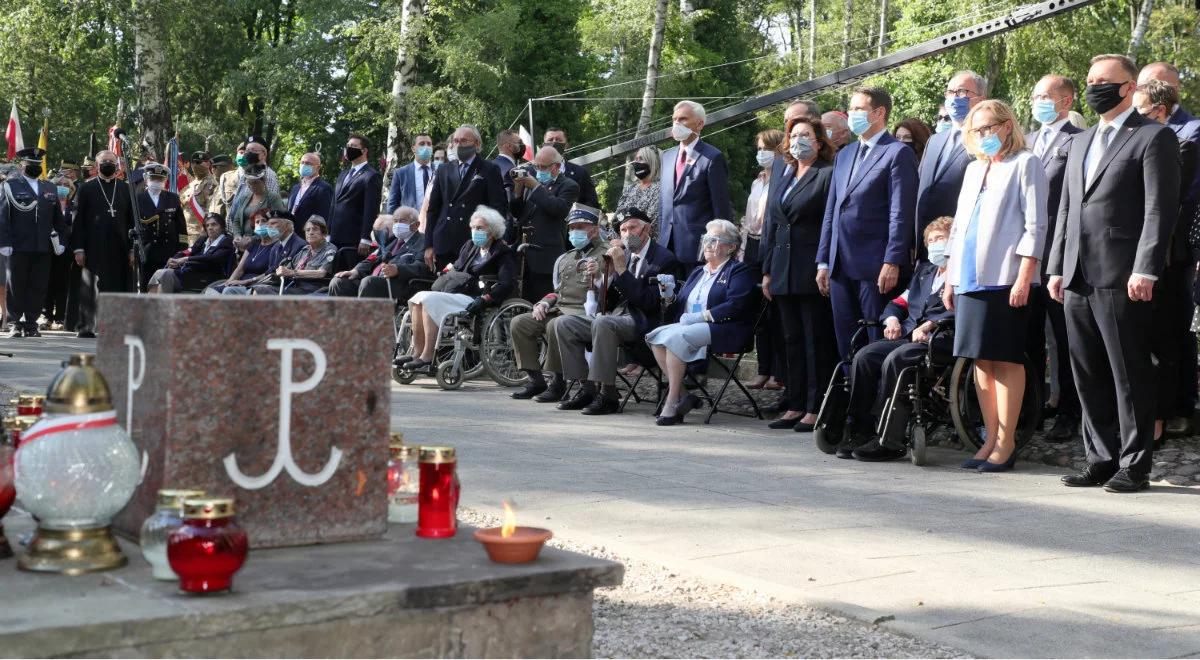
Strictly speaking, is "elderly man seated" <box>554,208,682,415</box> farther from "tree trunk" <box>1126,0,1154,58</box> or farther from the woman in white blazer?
"tree trunk" <box>1126,0,1154,58</box>

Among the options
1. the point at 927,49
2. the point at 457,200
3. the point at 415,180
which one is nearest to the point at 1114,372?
the point at 927,49

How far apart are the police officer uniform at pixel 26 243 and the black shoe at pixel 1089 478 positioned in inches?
545

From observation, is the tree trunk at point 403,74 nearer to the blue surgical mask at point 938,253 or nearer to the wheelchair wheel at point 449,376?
the wheelchair wheel at point 449,376

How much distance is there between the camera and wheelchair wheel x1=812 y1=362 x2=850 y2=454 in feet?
28.3

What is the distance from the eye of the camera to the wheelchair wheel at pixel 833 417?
28.3 ft

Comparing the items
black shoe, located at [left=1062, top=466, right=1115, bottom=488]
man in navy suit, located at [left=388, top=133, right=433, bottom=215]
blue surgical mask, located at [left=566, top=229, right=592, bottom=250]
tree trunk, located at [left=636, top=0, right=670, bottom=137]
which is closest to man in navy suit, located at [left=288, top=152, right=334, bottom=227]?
man in navy suit, located at [left=388, top=133, right=433, bottom=215]

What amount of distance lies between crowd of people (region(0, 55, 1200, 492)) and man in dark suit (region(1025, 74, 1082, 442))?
2 centimetres

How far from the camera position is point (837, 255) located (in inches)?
367

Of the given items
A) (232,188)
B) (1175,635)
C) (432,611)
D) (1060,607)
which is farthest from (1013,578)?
(232,188)

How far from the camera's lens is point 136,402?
345 centimetres

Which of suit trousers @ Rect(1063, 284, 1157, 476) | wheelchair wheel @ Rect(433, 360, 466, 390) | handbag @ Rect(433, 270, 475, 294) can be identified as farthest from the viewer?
handbag @ Rect(433, 270, 475, 294)

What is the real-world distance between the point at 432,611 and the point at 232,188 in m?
15.1

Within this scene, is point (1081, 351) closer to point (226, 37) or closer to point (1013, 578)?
point (1013, 578)

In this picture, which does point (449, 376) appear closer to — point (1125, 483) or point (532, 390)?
point (532, 390)
